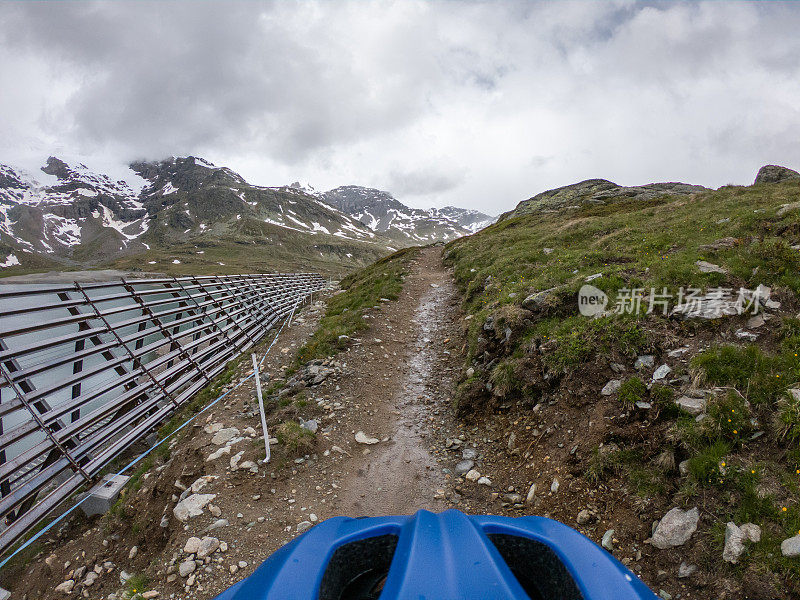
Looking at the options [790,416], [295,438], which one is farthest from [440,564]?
[295,438]

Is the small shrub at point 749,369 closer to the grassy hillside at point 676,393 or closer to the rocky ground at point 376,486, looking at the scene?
the grassy hillside at point 676,393

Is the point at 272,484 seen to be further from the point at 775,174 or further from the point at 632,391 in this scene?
the point at 775,174

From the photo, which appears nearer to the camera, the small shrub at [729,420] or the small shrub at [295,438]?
the small shrub at [729,420]

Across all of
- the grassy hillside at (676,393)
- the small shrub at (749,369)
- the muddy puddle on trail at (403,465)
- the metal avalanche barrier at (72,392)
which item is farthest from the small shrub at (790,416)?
the metal avalanche barrier at (72,392)

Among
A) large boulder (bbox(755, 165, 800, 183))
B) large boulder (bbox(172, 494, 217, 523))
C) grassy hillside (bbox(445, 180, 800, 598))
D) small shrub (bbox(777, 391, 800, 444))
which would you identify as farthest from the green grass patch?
large boulder (bbox(755, 165, 800, 183))

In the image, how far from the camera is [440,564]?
2.01m

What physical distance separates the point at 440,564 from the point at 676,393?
5.51 meters

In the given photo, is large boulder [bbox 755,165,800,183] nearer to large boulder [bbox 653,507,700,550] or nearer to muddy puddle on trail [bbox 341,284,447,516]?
muddy puddle on trail [bbox 341,284,447,516]

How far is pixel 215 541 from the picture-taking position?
5184mm

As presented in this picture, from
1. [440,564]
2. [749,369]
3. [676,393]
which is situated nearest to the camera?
[440,564]

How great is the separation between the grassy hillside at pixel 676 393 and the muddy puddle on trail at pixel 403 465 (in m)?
1.34

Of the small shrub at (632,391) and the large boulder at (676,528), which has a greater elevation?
the small shrub at (632,391)

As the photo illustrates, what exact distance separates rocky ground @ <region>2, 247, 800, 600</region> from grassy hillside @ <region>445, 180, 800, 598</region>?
50 mm

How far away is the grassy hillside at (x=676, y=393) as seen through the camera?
3.93 m
